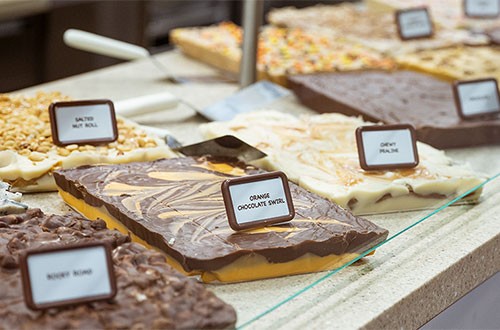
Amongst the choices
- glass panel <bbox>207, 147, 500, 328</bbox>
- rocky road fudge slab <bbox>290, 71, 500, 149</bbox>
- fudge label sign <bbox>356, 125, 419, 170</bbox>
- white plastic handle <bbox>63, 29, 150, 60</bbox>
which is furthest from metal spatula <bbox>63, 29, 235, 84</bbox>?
glass panel <bbox>207, 147, 500, 328</bbox>

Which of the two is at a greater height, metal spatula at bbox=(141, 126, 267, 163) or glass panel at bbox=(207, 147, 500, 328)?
metal spatula at bbox=(141, 126, 267, 163)

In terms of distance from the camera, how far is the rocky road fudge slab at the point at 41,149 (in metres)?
1.97

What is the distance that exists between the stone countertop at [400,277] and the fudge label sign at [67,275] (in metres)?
0.26

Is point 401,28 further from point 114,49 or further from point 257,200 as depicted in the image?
point 257,200

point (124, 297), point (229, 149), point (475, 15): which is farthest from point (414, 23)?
point (124, 297)

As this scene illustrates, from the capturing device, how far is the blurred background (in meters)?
3.96

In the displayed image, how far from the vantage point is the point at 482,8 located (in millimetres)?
3666

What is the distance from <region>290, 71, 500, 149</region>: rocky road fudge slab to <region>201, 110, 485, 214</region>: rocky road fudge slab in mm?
204

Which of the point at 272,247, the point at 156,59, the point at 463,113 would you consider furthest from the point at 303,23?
the point at 272,247

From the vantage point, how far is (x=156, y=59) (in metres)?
3.33

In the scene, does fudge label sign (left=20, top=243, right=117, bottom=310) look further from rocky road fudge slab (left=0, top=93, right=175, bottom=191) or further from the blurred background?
the blurred background

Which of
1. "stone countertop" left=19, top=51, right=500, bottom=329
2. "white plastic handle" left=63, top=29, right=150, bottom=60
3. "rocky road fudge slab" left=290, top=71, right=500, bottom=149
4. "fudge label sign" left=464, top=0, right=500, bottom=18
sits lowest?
"stone countertop" left=19, top=51, right=500, bottom=329

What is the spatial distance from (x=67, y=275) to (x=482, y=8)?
9.16ft

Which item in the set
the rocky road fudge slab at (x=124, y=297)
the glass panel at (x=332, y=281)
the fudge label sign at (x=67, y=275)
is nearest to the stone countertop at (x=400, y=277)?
the glass panel at (x=332, y=281)
